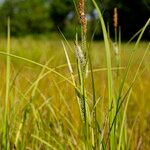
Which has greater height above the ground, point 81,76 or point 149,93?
point 81,76

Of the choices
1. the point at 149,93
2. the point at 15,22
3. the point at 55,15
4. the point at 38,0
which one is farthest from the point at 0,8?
the point at 149,93

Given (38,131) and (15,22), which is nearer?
(38,131)

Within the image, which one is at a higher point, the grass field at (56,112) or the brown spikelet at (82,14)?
the brown spikelet at (82,14)

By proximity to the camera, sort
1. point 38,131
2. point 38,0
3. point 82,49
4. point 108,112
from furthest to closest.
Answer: point 38,0 < point 38,131 < point 108,112 < point 82,49

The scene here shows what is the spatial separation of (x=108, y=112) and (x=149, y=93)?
1.37 metres

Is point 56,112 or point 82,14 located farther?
point 56,112

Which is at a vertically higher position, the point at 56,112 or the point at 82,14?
the point at 82,14

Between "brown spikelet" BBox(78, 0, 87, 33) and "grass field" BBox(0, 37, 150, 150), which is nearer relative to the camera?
"brown spikelet" BBox(78, 0, 87, 33)

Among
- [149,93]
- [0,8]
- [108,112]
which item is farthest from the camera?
[0,8]

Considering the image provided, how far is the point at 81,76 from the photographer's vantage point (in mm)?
820

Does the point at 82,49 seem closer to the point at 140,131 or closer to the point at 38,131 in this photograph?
the point at 38,131

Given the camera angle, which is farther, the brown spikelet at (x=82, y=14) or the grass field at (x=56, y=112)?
the grass field at (x=56, y=112)

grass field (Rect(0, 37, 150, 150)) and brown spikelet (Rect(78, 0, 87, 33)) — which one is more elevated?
brown spikelet (Rect(78, 0, 87, 33))

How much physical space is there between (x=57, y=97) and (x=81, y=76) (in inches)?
35.3
